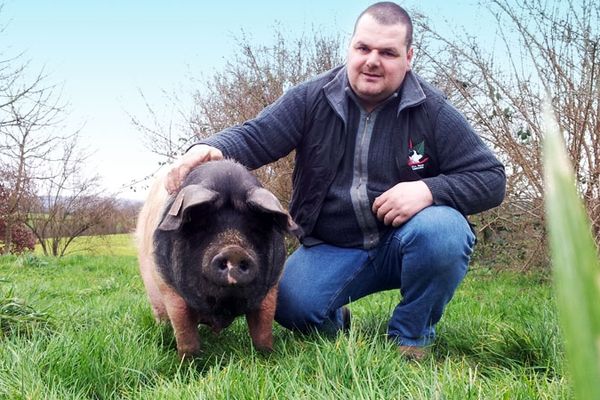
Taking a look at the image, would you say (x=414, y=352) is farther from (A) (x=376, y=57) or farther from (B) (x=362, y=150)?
(A) (x=376, y=57)

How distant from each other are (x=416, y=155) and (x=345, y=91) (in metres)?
0.66

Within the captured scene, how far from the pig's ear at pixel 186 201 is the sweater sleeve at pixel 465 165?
1564 millimetres

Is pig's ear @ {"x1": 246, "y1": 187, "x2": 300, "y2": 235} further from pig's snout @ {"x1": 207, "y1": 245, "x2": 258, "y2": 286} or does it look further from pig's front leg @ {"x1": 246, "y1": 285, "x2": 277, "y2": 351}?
pig's front leg @ {"x1": 246, "y1": 285, "x2": 277, "y2": 351}

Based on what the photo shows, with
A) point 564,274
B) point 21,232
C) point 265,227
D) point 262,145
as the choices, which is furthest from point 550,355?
point 21,232

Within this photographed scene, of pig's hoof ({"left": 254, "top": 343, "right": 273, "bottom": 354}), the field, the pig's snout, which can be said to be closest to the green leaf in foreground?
the field

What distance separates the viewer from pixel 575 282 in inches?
7.7

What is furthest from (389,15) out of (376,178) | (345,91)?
(376,178)

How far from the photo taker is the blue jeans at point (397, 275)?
412cm

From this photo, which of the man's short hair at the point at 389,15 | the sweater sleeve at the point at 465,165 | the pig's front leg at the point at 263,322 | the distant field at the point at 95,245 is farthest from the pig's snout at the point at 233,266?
the distant field at the point at 95,245

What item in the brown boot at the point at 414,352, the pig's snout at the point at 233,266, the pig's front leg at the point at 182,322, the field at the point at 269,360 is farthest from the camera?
the brown boot at the point at 414,352

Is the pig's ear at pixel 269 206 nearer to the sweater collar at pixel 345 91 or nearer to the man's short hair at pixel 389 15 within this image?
the sweater collar at pixel 345 91

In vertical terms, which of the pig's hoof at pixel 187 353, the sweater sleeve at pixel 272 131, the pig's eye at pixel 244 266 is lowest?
the pig's hoof at pixel 187 353

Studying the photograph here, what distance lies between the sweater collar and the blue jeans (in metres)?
0.74

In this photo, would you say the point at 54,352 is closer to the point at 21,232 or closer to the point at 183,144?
the point at 183,144
